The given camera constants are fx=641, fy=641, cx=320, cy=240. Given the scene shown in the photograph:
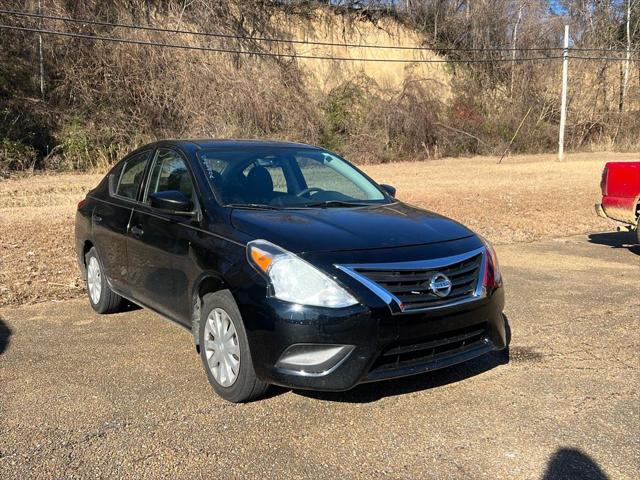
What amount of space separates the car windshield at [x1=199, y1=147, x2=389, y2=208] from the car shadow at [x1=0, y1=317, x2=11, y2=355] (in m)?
2.20

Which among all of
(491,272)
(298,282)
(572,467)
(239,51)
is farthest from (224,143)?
(239,51)

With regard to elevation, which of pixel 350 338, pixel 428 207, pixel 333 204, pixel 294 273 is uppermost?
Answer: pixel 333 204

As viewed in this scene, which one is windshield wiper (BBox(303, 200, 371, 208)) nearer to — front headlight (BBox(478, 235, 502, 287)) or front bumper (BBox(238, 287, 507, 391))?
front headlight (BBox(478, 235, 502, 287))

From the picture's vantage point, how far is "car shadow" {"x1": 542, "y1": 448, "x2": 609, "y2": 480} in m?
3.22

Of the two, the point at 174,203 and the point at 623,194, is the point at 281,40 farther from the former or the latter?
the point at 174,203

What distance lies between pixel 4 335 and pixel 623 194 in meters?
7.66

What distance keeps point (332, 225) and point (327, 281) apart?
62 cm

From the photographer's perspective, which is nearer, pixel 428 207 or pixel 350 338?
pixel 350 338

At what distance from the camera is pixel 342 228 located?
161 inches

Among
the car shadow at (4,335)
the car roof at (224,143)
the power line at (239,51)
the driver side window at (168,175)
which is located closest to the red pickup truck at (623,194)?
the car roof at (224,143)

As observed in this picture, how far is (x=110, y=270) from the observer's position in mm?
5609

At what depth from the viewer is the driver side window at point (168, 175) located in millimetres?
4836

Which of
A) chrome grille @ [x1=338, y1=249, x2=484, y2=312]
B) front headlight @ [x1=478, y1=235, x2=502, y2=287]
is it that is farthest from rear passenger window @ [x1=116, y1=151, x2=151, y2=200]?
front headlight @ [x1=478, y1=235, x2=502, y2=287]

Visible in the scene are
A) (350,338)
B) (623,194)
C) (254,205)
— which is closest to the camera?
(350,338)
